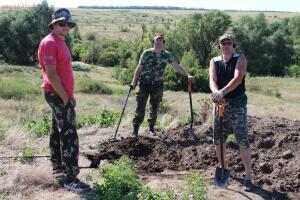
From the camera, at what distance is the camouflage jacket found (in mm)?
8180

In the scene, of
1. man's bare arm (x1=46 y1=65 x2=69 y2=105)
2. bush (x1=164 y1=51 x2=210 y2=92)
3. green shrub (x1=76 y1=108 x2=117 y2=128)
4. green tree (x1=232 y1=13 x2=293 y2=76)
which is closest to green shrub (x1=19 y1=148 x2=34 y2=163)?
man's bare arm (x1=46 y1=65 x2=69 y2=105)

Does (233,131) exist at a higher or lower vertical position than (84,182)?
higher

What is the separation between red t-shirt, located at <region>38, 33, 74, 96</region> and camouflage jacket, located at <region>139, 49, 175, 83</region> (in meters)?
3.14

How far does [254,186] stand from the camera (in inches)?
231

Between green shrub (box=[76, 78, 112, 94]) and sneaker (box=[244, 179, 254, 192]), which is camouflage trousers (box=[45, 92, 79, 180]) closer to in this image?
sneaker (box=[244, 179, 254, 192])

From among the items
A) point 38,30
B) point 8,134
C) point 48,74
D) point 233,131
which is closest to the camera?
point 48,74

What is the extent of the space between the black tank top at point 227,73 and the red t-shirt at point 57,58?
5.82 feet

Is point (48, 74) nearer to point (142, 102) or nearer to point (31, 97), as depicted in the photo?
point (142, 102)

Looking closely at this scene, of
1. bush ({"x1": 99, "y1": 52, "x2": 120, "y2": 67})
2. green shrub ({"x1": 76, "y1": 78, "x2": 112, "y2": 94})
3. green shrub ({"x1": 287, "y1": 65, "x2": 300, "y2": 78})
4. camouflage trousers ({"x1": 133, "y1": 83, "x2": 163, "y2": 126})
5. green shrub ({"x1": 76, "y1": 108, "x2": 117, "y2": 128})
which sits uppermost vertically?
camouflage trousers ({"x1": 133, "y1": 83, "x2": 163, "y2": 126})

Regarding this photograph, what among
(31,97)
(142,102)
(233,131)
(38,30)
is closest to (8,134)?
(142,102)

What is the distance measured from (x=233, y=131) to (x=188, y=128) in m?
2.85

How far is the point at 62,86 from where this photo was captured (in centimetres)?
500

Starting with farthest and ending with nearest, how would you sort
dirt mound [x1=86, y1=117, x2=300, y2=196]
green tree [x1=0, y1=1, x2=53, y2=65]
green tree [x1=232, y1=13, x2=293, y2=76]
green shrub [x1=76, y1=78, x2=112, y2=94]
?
green tree [x1=232, y1=13, x2=293, y2=76]
green tree [x1=0, y1=1, x2=53, y2=65]
green shrub [x1=76, y1=78, x2=112, y2=94]
dirt mound [x1=86, y1=117, x2=300, y2=196]

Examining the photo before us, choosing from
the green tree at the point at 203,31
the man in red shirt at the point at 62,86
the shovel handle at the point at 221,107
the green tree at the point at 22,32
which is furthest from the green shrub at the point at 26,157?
the green tree at the point at 203,31
